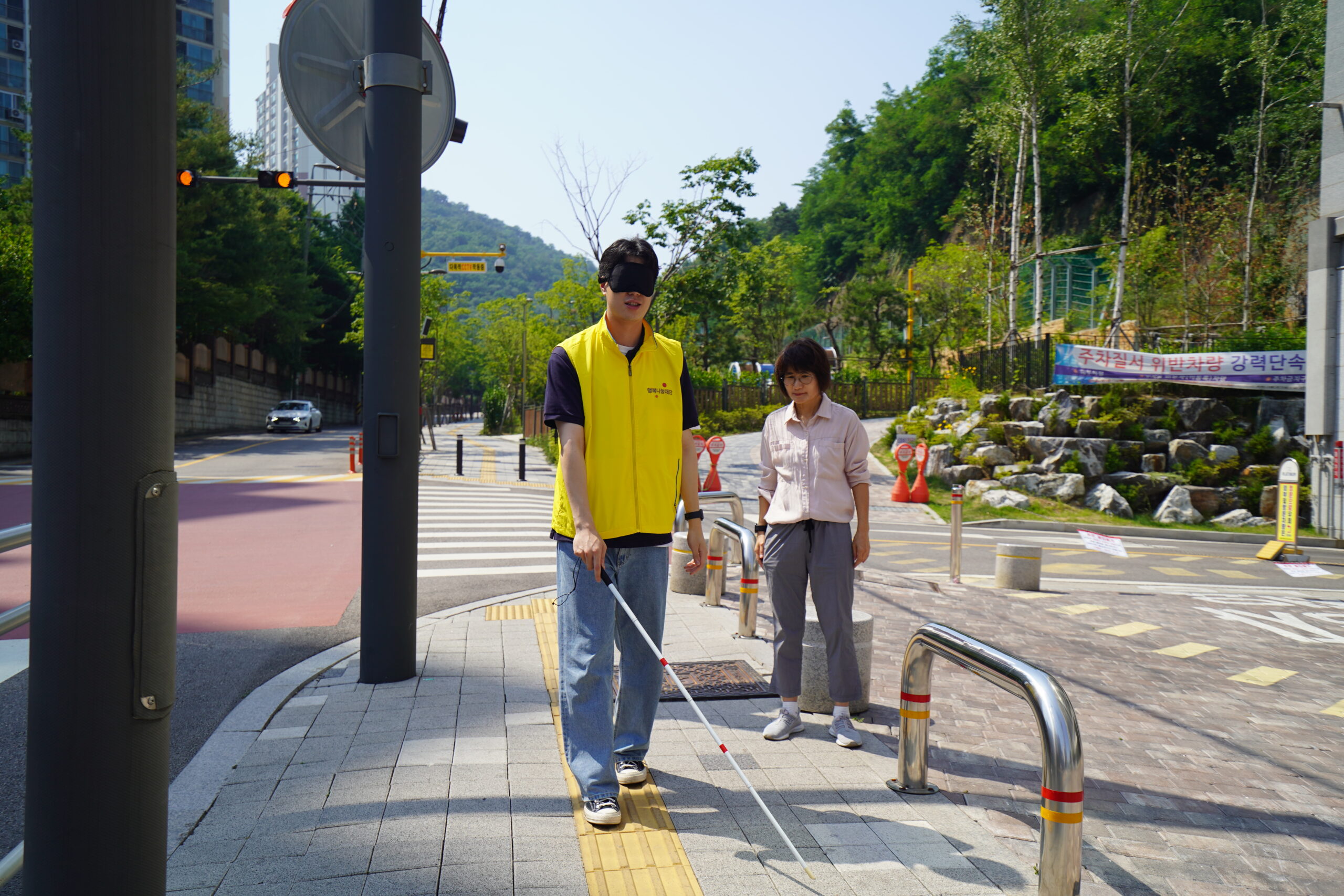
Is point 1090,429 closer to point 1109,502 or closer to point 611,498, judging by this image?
point 1109,502

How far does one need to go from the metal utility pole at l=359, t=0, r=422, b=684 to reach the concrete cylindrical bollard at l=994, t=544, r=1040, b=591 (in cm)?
689

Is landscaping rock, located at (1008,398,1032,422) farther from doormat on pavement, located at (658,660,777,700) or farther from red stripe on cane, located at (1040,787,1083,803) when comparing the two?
red stripe on cane, located at (1040,787,1083,803)

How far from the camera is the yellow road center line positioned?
80.4ft

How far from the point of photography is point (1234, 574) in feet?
40.8

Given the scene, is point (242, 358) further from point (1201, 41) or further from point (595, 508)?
point (595, 508)

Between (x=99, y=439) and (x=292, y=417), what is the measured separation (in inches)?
1717

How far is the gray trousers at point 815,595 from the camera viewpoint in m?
4.58

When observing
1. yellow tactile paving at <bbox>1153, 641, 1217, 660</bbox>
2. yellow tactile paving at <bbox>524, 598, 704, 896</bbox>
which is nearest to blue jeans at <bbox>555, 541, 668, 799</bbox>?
yellow tactile paving at <bbox>524, 598, 704, 896</bbox>

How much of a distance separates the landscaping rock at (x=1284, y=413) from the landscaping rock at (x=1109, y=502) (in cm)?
371

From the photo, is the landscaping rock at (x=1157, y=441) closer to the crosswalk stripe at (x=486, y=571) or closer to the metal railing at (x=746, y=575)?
the crosswalk stripe at (x=486, y=571)

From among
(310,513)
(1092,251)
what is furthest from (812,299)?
(310,513)

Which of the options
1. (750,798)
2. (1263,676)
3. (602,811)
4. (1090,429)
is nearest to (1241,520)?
(1090,429)

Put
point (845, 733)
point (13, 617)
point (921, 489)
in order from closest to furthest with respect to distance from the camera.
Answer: point (13, 617)
point (845, 733)
point (921, 489)

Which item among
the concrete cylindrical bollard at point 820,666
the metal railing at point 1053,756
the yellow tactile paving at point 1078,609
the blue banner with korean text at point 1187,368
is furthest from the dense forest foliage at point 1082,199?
the metal railing at point 1053,756
